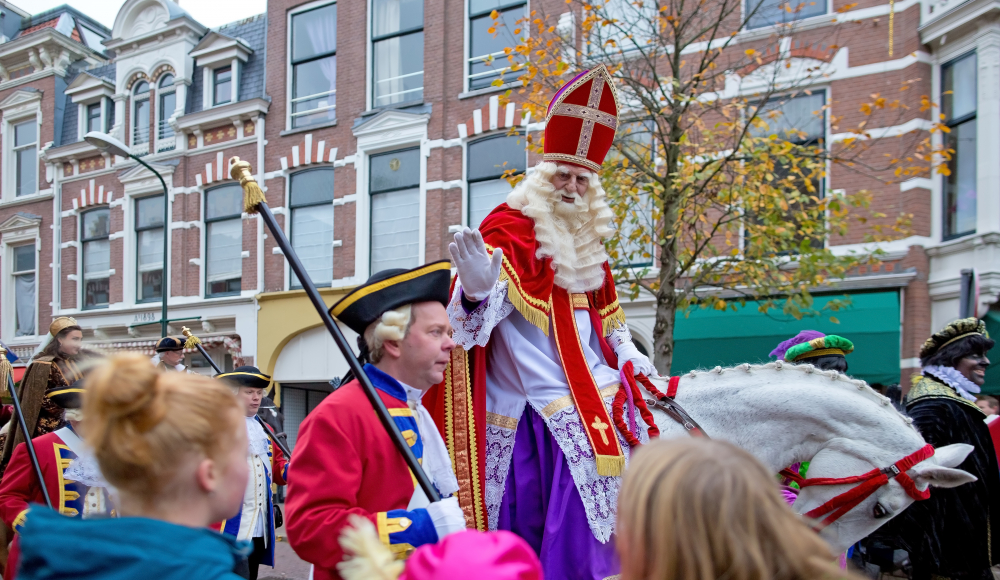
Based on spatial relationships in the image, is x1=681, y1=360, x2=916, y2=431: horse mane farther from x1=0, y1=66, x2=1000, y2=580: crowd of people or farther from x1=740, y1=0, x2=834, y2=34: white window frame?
x1=740, y1=0, x2=834, y2=34: white window frame

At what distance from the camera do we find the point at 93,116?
18.1 metres

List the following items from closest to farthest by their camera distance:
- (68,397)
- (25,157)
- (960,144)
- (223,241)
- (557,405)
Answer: (557,405), (68,397), (960,144), (223,241), (25,157)

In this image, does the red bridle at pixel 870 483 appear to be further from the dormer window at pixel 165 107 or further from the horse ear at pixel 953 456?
the dormer window at pixel 165 107

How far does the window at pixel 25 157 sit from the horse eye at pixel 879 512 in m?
21.2

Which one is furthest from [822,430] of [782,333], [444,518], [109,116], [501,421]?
[109,116]

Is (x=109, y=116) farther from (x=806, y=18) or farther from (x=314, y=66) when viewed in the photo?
(x=806, y=18)

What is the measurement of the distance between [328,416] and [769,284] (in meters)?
7.19

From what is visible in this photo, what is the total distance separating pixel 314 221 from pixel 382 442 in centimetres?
1345

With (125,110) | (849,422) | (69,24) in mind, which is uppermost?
(69,24)

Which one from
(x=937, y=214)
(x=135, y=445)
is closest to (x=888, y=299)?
(x=937, y=214)

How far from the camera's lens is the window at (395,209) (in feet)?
46.2

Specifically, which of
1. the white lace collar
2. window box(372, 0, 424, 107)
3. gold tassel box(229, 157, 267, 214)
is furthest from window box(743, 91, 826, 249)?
gold tassel box(229, 157, 267, 214)

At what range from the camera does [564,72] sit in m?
8.73

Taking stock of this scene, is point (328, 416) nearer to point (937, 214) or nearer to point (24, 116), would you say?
point (937, 214)
